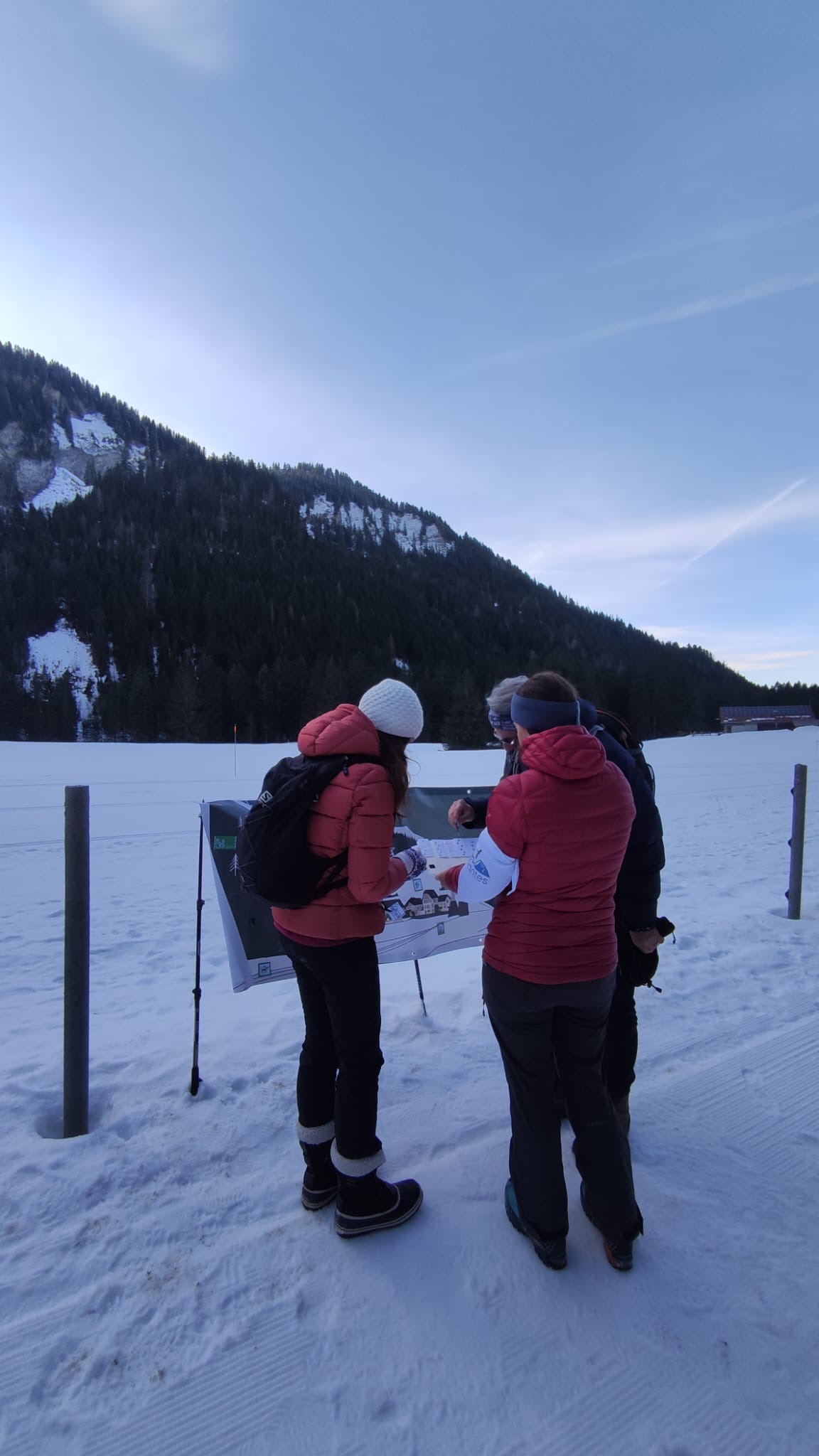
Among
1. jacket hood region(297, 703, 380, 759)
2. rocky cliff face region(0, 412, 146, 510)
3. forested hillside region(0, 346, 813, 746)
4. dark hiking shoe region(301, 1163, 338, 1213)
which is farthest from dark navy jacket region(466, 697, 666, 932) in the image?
rocky cliff face region(0, 412, 146, 510)

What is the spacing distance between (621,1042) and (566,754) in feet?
4.92

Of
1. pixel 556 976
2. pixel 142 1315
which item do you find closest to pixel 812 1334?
pixel 556 976

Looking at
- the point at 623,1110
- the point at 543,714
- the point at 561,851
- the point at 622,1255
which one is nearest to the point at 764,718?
the point at 623,1110

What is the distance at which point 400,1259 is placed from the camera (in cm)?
220

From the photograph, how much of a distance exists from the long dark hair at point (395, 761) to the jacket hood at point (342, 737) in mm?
52

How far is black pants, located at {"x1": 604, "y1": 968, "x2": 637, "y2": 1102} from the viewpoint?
2631 millimetres

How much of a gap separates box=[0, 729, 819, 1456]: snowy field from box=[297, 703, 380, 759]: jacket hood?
1.79 m

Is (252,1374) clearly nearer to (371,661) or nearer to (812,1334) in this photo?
(812,1334)

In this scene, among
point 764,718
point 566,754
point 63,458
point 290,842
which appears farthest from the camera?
point 63,458

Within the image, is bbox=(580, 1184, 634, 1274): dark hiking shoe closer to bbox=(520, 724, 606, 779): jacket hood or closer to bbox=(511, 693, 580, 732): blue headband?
bbox=(520, 724, 606, 779): jacket hood

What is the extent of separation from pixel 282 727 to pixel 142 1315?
197 feet

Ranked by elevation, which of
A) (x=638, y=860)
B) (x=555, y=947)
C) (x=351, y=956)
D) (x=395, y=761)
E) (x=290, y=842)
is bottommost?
(x=351, y=956)

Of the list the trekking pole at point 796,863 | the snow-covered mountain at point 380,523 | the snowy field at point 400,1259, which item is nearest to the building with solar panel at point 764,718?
the trekking pole at point 796,863

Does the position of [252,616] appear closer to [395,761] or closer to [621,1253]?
[395,761]
